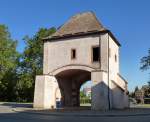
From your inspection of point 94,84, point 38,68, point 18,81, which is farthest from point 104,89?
point 18,81

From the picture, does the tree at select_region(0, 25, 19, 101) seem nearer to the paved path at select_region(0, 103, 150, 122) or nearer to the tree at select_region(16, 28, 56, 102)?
the tree at select_region(16, 28, 56, 102)

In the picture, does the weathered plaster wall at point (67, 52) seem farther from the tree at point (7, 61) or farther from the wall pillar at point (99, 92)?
the tree at point (7, 61)

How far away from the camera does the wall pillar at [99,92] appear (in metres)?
30.9

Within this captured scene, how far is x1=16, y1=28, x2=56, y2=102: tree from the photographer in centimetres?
6081

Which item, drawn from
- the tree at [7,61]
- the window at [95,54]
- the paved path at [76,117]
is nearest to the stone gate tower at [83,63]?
the window at [95,54]

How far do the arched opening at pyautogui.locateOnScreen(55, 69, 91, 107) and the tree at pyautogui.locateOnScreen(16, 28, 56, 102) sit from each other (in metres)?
21.0

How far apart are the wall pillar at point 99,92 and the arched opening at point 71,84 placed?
5665 mm

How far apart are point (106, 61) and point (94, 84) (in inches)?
107

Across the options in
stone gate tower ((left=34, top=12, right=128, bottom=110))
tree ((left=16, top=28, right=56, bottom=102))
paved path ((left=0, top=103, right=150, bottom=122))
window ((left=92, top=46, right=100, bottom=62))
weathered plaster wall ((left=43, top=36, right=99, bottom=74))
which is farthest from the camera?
tree ((left=16, top=28, right=56, bottom=102))

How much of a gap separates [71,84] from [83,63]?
720 cm

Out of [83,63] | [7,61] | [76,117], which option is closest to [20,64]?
[7,61]

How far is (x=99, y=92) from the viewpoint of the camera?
3098 cm

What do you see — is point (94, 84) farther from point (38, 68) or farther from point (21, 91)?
point (21, 91)

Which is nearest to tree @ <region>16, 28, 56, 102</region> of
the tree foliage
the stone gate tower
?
the tree foliage
